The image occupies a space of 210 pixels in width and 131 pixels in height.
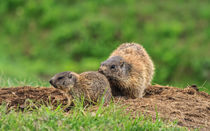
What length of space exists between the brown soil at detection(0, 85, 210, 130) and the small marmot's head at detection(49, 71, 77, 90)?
0.69 ft

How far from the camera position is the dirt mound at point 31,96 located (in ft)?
17.5

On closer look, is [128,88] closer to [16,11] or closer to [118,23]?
[118,23]

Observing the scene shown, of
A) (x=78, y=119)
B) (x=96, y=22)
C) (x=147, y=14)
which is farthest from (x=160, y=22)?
(x=78, y=119)

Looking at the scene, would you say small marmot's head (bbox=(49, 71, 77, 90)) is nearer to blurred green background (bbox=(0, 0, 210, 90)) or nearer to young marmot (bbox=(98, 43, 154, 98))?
young marmot (bbox=(98, 43, 154, 98))

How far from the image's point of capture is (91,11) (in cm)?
1320

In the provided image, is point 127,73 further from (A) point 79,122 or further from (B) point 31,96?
(A) point 79,122

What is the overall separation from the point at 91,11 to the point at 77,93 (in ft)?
Answer: 26.8

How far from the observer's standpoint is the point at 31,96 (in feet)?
18.4

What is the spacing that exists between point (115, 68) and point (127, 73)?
308 mm

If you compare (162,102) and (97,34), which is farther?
(97,34)

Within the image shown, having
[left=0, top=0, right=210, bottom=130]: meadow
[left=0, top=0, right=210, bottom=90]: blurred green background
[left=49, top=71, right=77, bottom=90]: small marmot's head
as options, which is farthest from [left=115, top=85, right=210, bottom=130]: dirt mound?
[left=0, top=0, right=210, bottom=90]: blurred green background

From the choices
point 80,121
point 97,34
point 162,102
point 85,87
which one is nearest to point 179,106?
point 162,102

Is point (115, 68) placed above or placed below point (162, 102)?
above

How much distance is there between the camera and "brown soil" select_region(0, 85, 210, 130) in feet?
15.8
